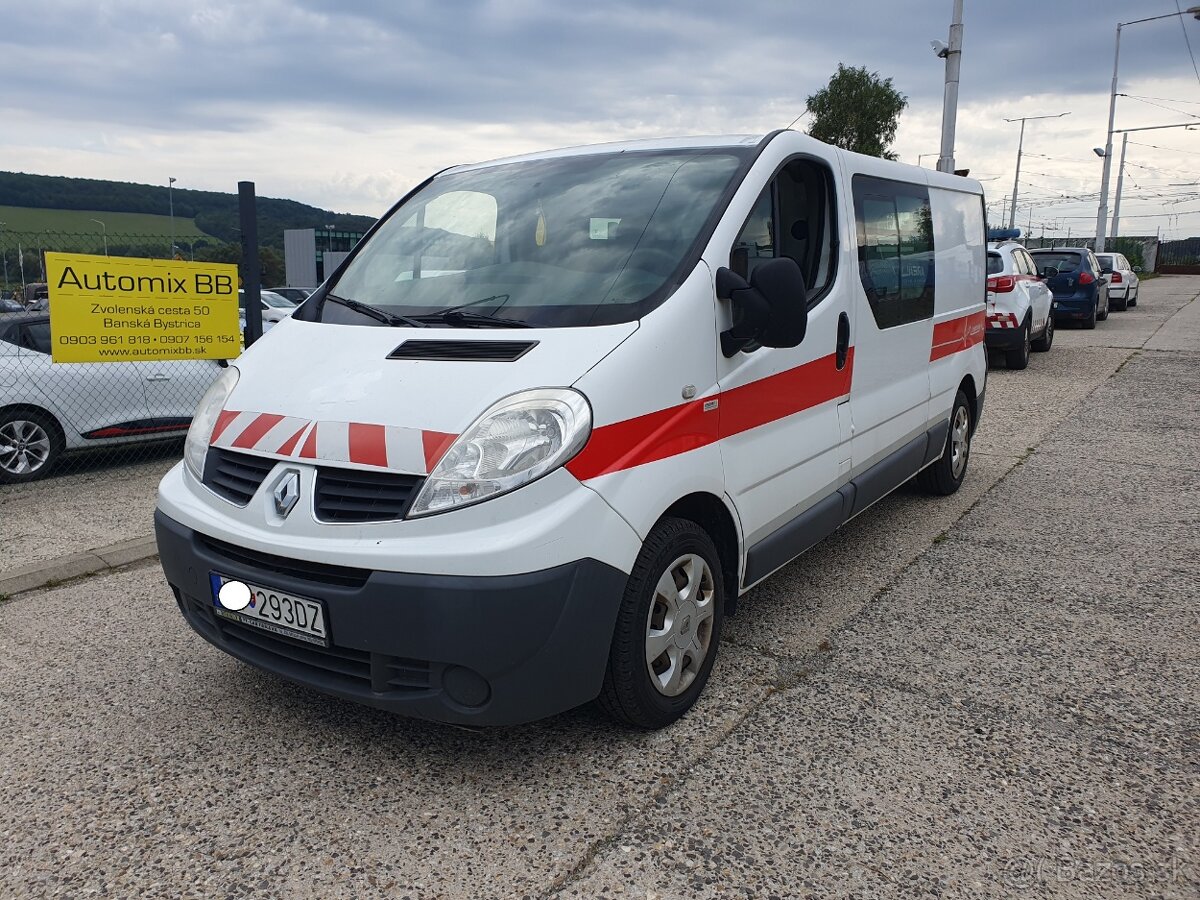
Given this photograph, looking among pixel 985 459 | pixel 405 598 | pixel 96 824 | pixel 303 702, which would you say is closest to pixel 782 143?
pixel 405 598

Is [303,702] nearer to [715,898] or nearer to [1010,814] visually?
[715,898]

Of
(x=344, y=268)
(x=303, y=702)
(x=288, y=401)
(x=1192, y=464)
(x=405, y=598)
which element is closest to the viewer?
(x=405, y=598)

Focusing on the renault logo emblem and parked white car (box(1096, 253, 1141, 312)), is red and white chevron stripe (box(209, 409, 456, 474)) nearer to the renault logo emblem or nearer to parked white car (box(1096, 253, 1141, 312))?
the renault logo emblem

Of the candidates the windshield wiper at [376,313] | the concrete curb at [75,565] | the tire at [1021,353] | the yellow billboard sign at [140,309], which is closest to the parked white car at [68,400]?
the yellow billboard sign at [140,309]

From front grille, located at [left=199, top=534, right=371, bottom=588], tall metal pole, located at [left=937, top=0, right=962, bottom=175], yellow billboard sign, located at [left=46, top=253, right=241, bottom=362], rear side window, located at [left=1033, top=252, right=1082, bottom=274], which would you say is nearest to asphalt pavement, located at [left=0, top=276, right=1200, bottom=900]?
front grille, located at [left=199, top=534, right=371, bottom=588]

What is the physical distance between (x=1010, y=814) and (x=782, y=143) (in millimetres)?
2381

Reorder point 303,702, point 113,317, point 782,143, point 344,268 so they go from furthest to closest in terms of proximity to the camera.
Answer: point 113,317 → point 344,268 → point 782,143 → point 303,702

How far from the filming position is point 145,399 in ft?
22.4

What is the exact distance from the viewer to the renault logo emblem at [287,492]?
8.30 feet

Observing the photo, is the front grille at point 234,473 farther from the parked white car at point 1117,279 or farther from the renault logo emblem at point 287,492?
the parked white car at point 1117,279

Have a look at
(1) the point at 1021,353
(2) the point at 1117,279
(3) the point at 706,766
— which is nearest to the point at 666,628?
(3) the point at 706,766

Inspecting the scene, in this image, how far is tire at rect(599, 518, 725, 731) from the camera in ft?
8.50

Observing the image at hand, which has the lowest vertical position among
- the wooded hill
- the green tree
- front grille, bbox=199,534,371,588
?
front grille, bbox=199,534,371,588

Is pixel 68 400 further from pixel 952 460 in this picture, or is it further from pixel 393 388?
pixel 952 460
